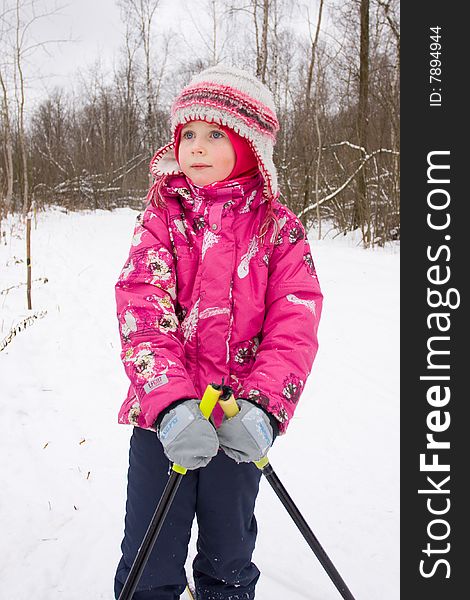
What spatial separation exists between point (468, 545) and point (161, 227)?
60.2 inches

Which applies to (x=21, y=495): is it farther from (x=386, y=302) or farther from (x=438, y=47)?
(x=386, y=302)

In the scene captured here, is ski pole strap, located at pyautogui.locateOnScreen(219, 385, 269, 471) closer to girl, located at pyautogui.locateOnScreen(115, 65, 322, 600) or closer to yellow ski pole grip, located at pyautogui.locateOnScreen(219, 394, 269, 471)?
yellow ski pole grip, located at pyautogui.locateOnScreen(219, 394, 269, 471)

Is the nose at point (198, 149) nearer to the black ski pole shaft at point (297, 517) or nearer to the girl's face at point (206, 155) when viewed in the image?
the girl's face at point (206, 155)

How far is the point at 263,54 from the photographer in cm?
1251

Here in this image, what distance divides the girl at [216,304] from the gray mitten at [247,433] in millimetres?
78

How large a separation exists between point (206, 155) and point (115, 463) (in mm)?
1713

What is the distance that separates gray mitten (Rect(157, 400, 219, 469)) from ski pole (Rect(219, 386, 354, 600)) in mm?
64

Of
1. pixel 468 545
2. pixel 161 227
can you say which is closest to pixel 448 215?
pixel 468 545

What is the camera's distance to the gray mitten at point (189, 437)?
121 cm

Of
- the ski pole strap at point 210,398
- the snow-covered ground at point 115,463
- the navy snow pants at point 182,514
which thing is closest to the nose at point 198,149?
the ski pole strap at point 210,398

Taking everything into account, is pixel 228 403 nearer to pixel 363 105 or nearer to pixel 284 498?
pixel 284 498

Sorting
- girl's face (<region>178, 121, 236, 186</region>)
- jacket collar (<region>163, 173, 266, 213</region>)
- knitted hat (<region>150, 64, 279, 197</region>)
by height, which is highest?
knitted hat (<region>150, 64, 279, 197</region>)

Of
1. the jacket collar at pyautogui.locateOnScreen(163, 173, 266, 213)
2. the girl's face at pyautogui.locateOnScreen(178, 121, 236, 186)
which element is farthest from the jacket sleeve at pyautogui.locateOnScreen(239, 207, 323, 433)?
the girl's face at pyautogui.locateOnScreen(178, 121, 236, 186)

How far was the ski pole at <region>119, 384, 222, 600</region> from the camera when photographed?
4.00 ft
